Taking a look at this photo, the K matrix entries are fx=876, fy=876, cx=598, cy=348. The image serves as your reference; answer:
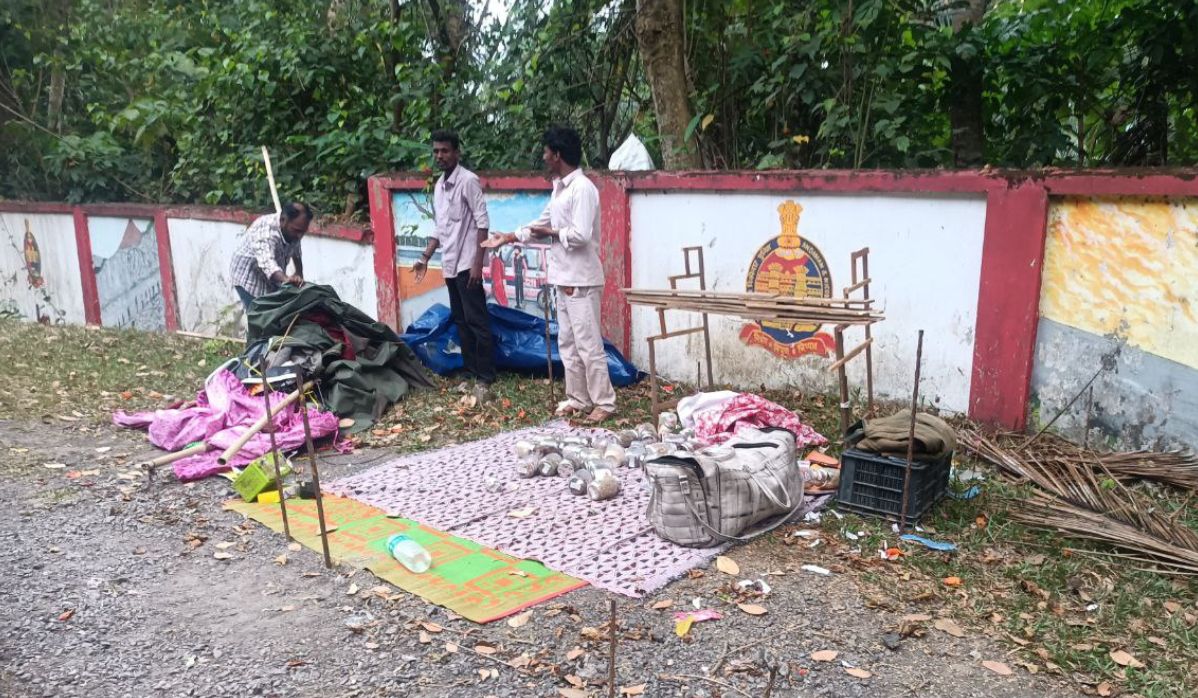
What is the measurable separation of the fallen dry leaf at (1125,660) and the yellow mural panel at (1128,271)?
2168 millimetres

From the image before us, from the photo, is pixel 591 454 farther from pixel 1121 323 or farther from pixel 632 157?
pixel 632 157

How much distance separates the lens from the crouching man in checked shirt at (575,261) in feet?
18.9

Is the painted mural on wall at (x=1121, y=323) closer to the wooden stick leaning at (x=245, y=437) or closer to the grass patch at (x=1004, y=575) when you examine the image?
the grass patch at (x=1004, y=575)

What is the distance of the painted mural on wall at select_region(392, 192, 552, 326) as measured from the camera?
7.77 metres

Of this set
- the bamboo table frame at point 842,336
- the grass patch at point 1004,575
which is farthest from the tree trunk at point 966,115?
the grass patch at point 1004,575

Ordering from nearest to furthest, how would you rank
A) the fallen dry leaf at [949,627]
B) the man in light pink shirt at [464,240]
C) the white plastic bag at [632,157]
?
the fallen dry leaf at [949,627], the man in light pink shirt at [464,240], the white plastic bag at [632,157]

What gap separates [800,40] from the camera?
6773 mm

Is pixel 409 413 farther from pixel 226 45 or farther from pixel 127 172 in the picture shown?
pixel 127 172

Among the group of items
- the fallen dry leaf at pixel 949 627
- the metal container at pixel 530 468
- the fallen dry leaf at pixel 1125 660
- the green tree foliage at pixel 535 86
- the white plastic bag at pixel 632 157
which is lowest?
the fallen dry leaf at pixel 949 627

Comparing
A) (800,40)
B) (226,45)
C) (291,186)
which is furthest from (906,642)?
(226,45)

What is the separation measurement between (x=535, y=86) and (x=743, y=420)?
5020 millimetres

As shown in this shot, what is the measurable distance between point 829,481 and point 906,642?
4.78ft

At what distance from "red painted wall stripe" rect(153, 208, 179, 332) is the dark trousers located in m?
6.66

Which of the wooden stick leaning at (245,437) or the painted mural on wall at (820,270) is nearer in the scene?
the wooden stick leaning at (245,437)
